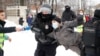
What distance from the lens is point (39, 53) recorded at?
7078 millimetres

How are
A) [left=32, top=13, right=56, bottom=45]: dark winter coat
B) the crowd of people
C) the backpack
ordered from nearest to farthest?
the backpack < the crowd of people < [left=32, top=13, right=56, bottom=45]: dark winter coat

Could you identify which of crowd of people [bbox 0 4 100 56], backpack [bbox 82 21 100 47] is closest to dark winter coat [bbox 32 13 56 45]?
crowd of people [bbox 0 4 100 56]

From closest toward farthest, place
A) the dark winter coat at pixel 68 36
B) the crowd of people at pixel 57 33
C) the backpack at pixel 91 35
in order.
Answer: the backpack at pixel 91 35, the crowd of people at pixel 57 33, the dark winter coat at pixel 68 36

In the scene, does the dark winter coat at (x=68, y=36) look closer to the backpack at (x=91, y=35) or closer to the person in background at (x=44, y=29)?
the person in background at (x=44, y=29)

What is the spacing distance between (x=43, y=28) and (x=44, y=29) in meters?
0.03

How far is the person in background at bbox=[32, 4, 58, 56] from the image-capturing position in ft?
22.7

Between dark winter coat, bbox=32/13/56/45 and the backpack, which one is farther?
dark winter coat, bbox=32/13/56/45

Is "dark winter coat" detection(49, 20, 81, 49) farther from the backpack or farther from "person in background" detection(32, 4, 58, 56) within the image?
the backpack

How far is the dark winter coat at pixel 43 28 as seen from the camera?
691 centimetres

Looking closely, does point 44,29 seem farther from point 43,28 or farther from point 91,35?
point 91,35

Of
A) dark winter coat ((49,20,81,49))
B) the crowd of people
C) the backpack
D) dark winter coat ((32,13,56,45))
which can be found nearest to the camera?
the backpack

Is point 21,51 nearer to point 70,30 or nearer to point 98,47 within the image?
point 70,30

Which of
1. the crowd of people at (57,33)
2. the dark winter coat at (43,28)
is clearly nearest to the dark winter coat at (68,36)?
the crowd of people at (57,33)

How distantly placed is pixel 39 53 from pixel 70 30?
3.12 feet
